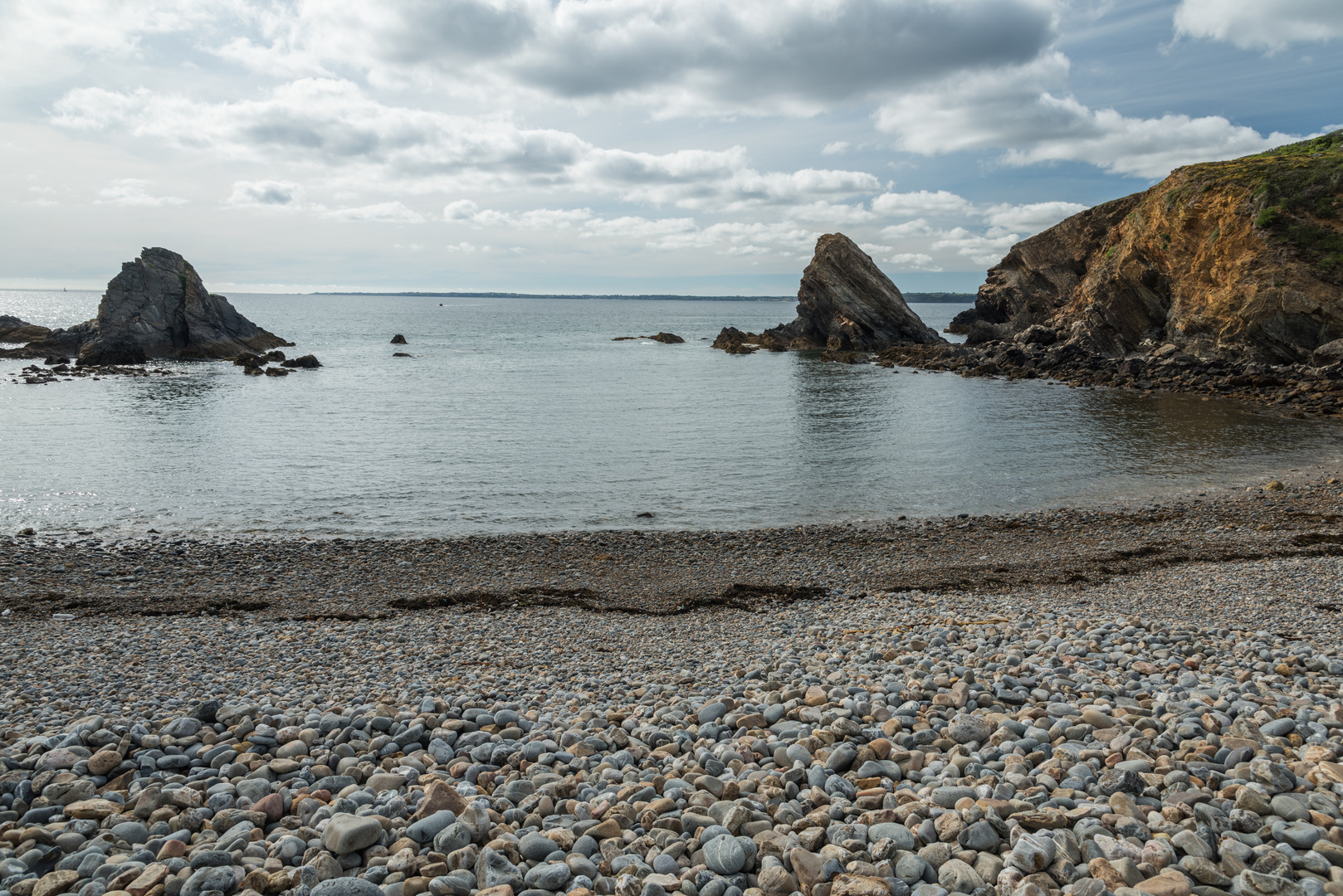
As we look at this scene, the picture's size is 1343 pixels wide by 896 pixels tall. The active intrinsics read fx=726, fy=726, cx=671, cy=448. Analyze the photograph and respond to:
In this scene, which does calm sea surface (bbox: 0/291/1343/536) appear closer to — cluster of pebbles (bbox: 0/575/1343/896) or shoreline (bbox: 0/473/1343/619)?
shoreline (bbox: 0/473/1343/619)

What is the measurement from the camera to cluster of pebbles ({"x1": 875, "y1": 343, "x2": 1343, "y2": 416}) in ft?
124

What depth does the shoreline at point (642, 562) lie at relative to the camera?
13422mm

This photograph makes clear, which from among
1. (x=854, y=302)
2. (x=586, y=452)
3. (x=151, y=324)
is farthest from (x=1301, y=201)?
(x=151, y=324)

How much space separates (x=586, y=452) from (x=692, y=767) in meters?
22.6

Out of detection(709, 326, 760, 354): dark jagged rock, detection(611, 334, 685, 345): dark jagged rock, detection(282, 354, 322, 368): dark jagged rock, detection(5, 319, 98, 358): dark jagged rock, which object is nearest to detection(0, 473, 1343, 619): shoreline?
detection(282, 354, 322, 368): dark jagged rock

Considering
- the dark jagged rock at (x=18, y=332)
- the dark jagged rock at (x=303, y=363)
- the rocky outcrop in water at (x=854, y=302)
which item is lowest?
the dark jagged rock at (x=303, y=363)

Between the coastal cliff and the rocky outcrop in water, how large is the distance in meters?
18.6

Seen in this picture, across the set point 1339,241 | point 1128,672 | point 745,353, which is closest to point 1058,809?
point 1128,672

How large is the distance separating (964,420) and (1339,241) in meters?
27.4

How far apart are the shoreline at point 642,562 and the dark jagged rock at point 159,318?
56013mm

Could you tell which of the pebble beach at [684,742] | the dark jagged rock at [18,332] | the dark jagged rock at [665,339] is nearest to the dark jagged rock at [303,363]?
the dark jagged rock at [18,332]

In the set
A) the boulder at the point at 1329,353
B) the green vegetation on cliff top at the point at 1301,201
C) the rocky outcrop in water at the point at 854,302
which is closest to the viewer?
the boulder at the point at 1329,353

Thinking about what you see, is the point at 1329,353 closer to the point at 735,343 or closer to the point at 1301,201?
the point at 1301,201

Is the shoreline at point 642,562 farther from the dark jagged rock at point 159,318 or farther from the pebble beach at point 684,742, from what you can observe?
the dark jagged rock at point 159,318
